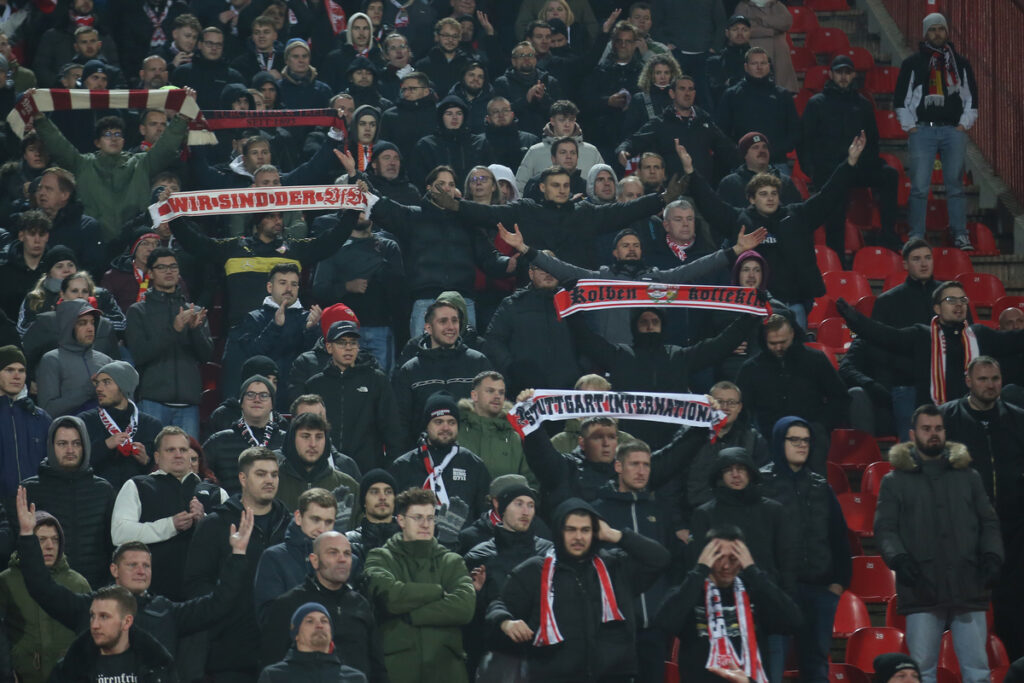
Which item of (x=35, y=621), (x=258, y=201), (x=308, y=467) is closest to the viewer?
(x=35, y=621)

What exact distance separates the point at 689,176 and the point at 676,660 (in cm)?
466

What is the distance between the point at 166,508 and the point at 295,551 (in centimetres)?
100

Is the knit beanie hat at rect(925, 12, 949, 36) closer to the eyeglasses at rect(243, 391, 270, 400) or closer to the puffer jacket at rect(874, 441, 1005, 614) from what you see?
the puffer jacket at rect(874, 441, 1005, 614)

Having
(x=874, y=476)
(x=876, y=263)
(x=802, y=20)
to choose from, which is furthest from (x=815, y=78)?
(x=874, y=476)

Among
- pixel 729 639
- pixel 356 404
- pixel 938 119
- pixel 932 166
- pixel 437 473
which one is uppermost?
pixel 938 119

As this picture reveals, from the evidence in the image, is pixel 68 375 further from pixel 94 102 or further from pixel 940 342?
pixel 940 342

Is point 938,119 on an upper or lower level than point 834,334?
upper

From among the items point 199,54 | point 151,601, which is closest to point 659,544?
point 151,601

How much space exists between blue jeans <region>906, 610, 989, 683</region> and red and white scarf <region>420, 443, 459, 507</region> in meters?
2.80

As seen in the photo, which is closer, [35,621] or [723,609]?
[723,609]

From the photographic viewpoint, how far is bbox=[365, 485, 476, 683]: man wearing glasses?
354 inches

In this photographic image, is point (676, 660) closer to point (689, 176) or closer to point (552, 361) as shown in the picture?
point (552, 361)

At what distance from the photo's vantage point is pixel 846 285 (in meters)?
14.2

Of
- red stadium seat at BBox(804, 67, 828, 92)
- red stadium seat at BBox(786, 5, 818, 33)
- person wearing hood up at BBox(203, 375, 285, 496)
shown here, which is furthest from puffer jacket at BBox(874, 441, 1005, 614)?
red stadium seat at BBox(786, 5, 818, 33)
